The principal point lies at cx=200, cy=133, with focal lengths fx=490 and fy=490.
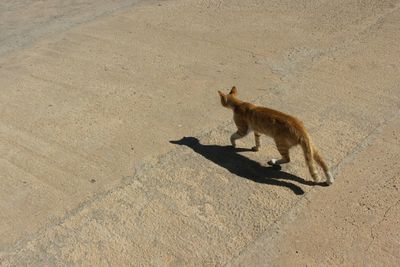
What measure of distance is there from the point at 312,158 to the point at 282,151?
513mm

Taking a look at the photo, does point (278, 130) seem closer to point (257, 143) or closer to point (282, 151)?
point (282, 151)

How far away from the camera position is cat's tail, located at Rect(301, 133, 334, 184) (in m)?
6.46

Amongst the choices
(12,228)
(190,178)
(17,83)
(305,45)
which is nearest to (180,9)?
(305,45)

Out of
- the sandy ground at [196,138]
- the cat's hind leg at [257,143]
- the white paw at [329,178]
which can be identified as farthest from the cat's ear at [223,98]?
the white paw at [329,178]

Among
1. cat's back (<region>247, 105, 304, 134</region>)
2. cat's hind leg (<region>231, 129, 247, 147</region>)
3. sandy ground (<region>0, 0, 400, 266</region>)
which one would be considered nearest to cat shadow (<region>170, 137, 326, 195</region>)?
sandy ground (<region>0, 0, 400, 266</region>)

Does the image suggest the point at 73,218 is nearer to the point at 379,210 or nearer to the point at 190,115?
the point at 190,115

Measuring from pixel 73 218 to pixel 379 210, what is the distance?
4.02 m

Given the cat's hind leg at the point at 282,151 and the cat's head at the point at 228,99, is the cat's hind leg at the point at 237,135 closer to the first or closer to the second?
the cat's head at the point at 228,99

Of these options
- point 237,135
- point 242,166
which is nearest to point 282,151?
point 242,166

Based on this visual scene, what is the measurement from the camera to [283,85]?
9.27m

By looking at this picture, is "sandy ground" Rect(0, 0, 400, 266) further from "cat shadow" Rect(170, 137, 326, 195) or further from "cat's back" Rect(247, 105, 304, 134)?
"cat's back" Rect(247, 105, 304, 134)

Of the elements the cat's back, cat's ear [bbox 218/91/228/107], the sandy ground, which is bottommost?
the sandy ground

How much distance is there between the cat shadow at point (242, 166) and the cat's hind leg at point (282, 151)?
79mm

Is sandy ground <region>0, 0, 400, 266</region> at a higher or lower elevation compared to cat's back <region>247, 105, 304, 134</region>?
lower
